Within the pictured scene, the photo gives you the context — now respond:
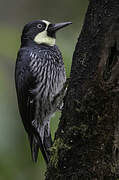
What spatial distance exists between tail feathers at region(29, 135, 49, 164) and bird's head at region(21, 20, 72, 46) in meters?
1.02

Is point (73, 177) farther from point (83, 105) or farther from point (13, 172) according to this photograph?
point (13, 172)

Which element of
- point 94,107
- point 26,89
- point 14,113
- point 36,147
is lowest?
point 36,147

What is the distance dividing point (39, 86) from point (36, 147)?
64 cm

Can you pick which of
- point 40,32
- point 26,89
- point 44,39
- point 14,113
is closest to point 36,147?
point 26,89

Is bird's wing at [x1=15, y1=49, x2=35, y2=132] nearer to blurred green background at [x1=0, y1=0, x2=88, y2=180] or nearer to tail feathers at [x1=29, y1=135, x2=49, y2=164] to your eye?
tail feathers at [x1=29, y1=135, x2=49, y2=164]

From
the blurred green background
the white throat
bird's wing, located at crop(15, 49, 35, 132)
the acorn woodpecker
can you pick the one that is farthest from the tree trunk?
the white throat

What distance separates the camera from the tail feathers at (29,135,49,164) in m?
3.45

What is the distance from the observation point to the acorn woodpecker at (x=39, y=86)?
4.00 metres

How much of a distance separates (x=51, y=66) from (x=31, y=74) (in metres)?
0.21

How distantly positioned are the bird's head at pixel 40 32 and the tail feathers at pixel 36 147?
1024 millimetres

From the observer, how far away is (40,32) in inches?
173

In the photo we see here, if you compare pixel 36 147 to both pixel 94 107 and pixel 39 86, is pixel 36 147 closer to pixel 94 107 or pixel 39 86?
pixel 39 86

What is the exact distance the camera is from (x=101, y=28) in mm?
2225

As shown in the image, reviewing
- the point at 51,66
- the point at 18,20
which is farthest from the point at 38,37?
the point at 18,20
